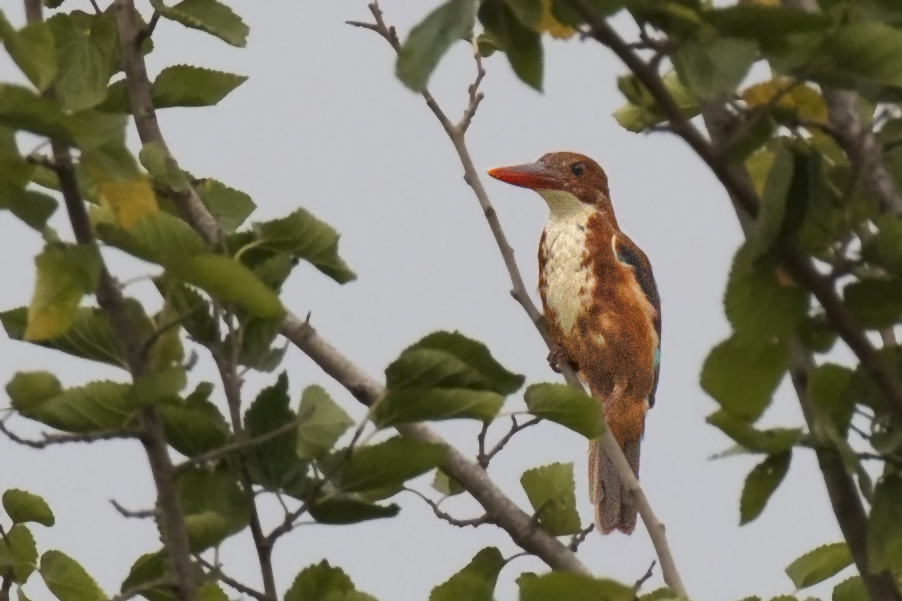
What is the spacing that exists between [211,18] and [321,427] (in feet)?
1.82

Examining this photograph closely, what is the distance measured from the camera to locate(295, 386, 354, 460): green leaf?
1.13 metres

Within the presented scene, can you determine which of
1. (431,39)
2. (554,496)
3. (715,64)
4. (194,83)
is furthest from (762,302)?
(554,496)

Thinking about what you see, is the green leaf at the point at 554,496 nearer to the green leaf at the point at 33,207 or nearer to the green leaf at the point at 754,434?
the green leaf at the point at 754,434

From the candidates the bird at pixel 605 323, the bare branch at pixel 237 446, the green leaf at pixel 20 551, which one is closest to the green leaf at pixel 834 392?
the bare branch at pixel 237 446

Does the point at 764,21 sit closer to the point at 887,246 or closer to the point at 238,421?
the point at 887,246

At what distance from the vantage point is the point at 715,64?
79 cm

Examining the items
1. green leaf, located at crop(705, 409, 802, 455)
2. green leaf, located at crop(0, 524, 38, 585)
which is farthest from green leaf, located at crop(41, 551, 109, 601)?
green leaf, located at crop(705, 409, 802, 455)

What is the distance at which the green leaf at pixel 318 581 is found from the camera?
119 centimetres

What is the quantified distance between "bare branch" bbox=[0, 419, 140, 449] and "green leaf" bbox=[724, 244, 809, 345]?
1.48ft

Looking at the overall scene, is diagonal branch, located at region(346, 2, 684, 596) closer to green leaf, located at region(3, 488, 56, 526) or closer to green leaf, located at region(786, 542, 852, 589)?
green leaf, located at region(786, 542, 852, 589)

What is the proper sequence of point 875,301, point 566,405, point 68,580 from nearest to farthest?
1. point 875,301
2. point 566,405
3. point 68,580

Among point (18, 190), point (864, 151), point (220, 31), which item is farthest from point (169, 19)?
point (864, 151)

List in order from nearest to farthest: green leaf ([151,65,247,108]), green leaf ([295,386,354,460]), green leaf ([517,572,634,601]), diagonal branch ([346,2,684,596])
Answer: green leaf ([517,572,634,601]) → green leaf ([295,386,354,460]) → green leaf ([151,65,247,108]) → diagonal branch ([346,2,684,596])

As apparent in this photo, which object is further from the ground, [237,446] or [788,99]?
[788,99]
